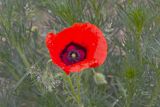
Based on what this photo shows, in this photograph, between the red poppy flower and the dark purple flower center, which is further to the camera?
the dark purple flower center

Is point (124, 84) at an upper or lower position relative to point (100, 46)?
lower

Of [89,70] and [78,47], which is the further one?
[89,70]

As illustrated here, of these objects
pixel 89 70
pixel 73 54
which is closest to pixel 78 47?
pixel 73 54

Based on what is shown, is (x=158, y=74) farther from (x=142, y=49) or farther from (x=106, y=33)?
(x=106, y=33)

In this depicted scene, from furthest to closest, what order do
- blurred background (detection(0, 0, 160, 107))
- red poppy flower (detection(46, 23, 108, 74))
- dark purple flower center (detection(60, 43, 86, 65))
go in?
blurred background (detection(0, 0, 160, 107)) < dark purple flower center (detection(60, 43, 86, 65)) < red poppy flower (detection(46, 23, 108, 74))

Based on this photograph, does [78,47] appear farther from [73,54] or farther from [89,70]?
[89,70]

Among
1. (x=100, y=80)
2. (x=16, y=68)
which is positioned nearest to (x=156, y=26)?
(x=100, y=80)
